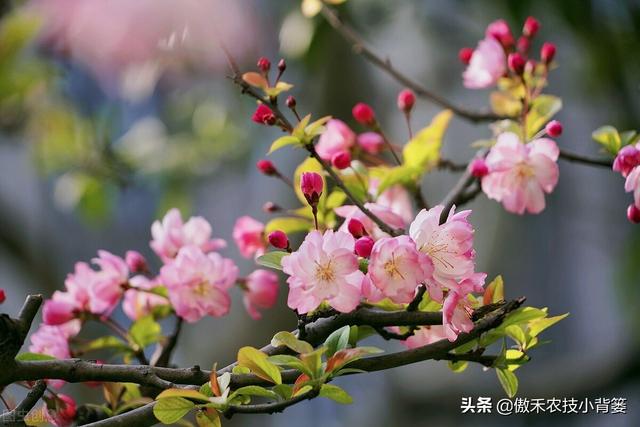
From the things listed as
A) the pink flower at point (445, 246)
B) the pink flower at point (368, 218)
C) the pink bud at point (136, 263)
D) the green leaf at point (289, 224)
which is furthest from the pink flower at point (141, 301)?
the pink flower at point (445, 246)

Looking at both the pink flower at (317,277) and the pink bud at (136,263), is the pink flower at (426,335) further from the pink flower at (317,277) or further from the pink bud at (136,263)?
the pink bud at (136,263)

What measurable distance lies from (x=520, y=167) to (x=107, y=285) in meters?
0.39

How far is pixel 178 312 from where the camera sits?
2.82ft

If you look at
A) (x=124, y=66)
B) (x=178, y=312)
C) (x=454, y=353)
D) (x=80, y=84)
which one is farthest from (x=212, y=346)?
(x=454, y=353)

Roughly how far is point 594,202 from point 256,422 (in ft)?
4.82

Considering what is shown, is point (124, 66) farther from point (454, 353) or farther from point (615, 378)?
point (454, 353)

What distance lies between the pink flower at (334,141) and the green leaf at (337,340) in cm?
30

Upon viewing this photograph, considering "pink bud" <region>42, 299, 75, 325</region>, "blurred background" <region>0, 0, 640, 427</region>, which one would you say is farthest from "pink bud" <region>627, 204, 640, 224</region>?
"blurred background" <region>0, 0, 640, 427</region>

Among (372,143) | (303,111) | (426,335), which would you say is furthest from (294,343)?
(303,111)

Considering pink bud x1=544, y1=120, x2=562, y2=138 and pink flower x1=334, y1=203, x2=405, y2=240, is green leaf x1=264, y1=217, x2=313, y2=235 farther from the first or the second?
pink bud x1=544, y1=120, x2=562, y2=138

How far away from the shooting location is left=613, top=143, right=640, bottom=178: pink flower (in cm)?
77

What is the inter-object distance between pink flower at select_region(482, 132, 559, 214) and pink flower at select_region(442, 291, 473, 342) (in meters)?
0.24

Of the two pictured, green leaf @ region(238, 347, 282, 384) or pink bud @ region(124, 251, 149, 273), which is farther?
pink bud @ region(124, 251, 149, 273)

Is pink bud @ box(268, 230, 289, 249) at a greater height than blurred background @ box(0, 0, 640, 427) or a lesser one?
lesser
